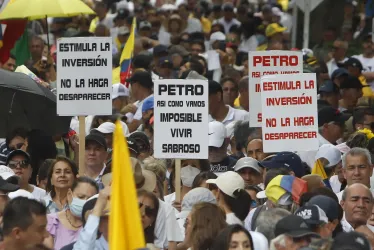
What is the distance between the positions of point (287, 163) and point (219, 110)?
11.2 ft

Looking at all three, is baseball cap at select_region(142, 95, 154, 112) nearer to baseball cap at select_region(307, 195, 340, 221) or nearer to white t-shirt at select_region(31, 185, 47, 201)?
white t-shirt at select_region(31, 185, 47, 201)

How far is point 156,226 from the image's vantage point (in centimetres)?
1198

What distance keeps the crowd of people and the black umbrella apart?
0.31m

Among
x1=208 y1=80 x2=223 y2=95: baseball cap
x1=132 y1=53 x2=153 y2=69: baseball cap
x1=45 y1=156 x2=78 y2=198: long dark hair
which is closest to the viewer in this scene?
x1=45 y1=156 x2=78 y2=198: long dark hair

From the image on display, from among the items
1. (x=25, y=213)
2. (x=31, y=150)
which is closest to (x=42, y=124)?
(x=31, y=150)

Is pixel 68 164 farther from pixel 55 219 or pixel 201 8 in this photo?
pixel 201 8

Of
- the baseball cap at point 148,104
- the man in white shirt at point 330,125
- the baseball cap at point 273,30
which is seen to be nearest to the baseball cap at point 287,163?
the man in white shirt at point 330,125

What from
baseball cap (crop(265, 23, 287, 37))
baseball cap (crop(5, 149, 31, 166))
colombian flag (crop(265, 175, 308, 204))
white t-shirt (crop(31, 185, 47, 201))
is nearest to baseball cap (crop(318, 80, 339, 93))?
baseball cap (crop(265, 23, 287, 37))

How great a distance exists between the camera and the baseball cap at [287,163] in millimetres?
14016

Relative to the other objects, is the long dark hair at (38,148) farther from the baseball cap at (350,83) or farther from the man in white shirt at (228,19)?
the man in white shirt at (228,19)

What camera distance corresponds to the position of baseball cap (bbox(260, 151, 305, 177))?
14.0 metres

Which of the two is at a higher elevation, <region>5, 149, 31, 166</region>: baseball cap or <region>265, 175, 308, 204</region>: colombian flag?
<region>5, 149, 31, 166</region>: baseball cap

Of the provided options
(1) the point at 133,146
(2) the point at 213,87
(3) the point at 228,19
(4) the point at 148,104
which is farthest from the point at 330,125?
(3) the point at 228,19

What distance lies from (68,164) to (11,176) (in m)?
0.71
